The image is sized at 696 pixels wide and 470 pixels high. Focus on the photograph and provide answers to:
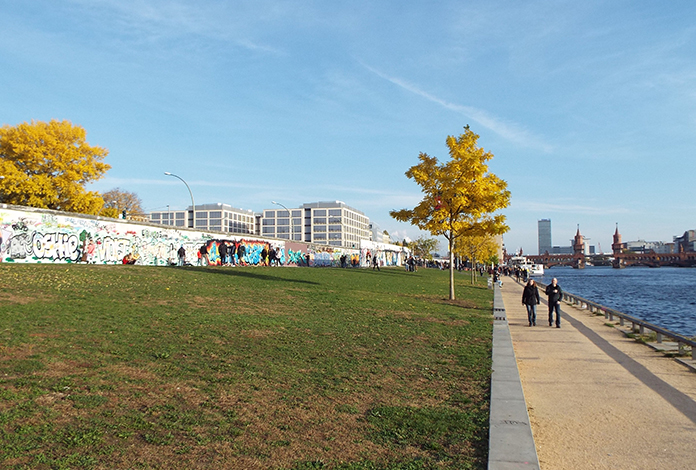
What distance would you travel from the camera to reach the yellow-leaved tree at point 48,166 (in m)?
47.7

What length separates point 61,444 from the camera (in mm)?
4414

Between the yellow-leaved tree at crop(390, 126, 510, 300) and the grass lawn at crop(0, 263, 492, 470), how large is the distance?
26.3 feet

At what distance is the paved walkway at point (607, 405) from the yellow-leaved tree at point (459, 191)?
28.0 feet

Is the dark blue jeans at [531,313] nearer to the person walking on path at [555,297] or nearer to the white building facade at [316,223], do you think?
the person walking on path at [555,297]

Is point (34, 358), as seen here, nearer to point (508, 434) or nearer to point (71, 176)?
point (508, 434)

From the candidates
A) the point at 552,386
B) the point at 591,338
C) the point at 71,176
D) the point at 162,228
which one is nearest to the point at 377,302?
the point at 591,338

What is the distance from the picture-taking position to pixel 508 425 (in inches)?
215

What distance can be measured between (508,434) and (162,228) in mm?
29597

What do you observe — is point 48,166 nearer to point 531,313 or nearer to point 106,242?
point 106,242

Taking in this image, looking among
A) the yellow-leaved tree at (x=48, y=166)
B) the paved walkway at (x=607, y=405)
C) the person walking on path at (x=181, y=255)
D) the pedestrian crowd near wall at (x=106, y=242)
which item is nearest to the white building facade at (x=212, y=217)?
the yellow-leaved tree at (x=48, y=166)

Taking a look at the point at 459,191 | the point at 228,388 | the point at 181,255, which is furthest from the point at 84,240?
the point at 228,388

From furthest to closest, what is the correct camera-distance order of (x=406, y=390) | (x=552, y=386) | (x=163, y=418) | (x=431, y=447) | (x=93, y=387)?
(x=552, y=386), (x=406, y=390), (x=93, y=387), (x=163, y=418), (x=431, y=447)

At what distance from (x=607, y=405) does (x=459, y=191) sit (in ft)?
45.3

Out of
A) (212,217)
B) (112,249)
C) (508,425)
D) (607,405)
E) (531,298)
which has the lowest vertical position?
(607,405)
